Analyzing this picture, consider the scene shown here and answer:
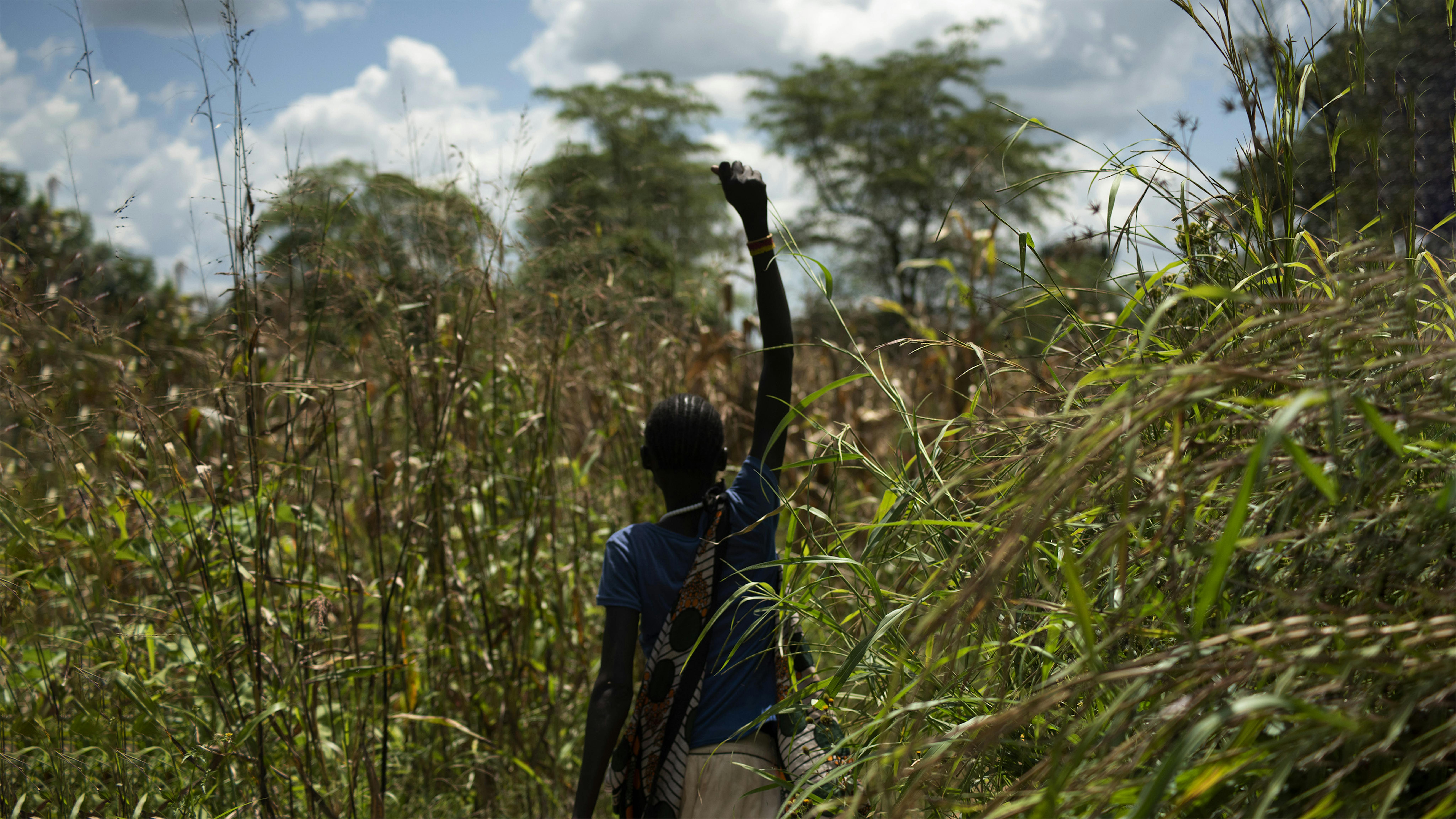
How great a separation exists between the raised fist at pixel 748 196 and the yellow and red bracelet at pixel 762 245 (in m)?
0.01

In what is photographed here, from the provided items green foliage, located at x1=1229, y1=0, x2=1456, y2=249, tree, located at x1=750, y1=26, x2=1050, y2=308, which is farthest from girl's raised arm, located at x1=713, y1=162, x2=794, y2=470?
tree, located at x1=750, y1=26, x2=1050, y2=308

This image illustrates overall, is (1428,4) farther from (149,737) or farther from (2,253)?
(2,253)

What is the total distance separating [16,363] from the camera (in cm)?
176

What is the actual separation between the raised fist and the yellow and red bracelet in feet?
0.04

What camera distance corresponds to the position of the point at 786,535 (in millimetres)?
2227

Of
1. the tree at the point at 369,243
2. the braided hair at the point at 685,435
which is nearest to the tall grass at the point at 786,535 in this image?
the tree at the point at 369,243

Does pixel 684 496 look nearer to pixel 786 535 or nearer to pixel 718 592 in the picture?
pixel 718 592

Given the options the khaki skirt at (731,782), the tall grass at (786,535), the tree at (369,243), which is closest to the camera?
the tall grass at (786,535)

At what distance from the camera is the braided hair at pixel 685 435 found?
5.89 ft

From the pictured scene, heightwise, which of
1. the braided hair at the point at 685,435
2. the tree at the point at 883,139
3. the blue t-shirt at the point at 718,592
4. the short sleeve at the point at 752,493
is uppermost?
the tree at the point at 883,139

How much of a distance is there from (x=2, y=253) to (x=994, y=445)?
3.26 metres

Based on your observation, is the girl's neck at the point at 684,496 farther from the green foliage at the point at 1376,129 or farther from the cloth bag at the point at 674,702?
the green foliage at the point at 1376,129

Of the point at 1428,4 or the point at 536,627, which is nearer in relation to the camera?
the point at 1428,4

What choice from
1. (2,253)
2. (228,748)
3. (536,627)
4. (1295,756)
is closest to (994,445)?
(1295,756)
